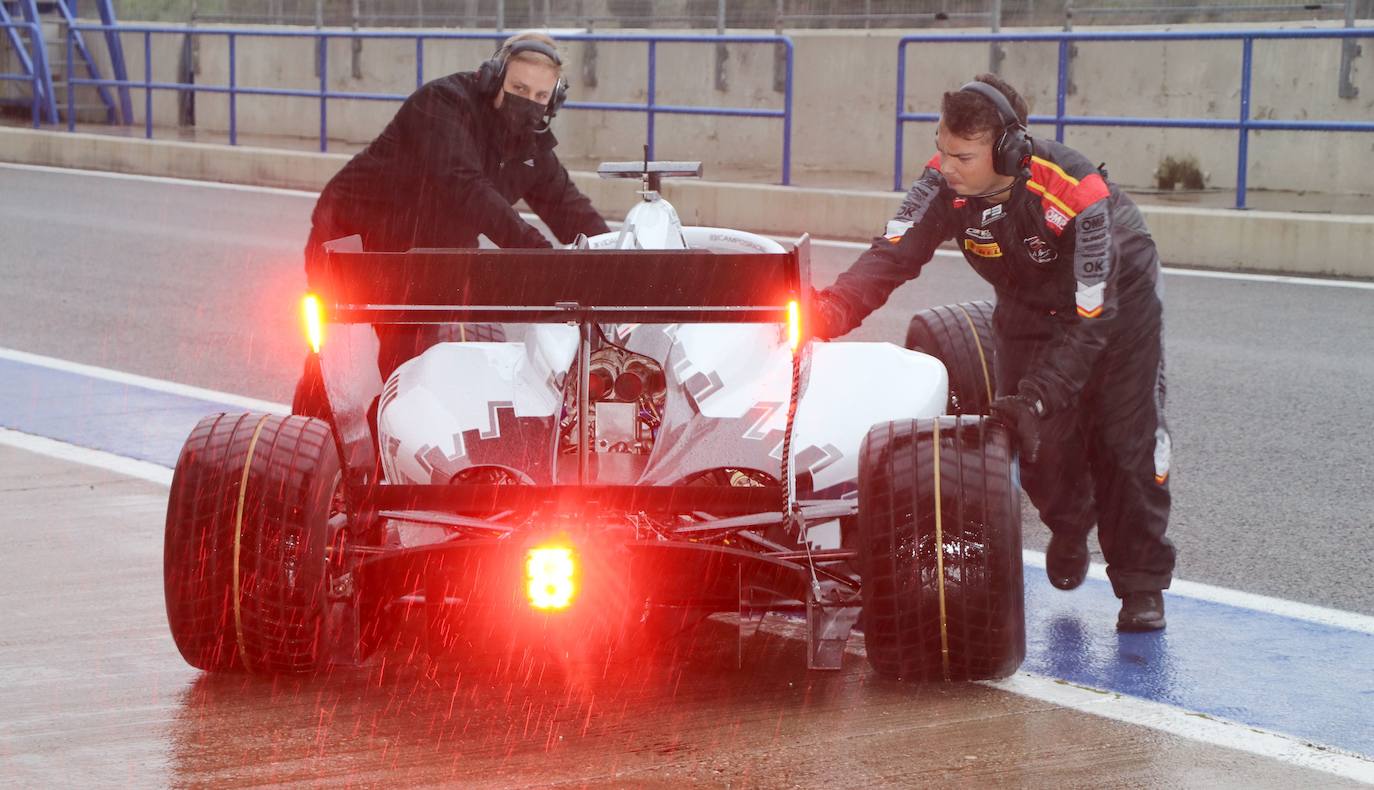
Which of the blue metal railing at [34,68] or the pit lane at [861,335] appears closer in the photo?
the pit lane at [861,335]

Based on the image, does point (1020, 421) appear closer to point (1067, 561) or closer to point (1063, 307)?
point (1063, 307)

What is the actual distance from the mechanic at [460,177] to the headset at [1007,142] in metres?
1.40

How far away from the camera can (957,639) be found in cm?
505

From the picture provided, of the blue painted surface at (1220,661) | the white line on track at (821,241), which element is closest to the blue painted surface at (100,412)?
the blue painted surface at (1220,661)

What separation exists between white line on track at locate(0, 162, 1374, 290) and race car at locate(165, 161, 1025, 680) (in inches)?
347

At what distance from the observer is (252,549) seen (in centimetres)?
506

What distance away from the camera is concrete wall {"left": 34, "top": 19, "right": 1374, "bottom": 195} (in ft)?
55.6

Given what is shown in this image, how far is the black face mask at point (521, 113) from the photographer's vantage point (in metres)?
6.88

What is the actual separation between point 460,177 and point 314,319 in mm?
2016

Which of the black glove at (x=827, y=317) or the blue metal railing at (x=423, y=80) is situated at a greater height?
the blue metal railing at (x=423, y=80)

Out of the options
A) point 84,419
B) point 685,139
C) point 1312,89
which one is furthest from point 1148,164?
point 84,419

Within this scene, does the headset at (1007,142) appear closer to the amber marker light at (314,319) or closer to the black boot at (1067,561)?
the black boot at (1067,561)

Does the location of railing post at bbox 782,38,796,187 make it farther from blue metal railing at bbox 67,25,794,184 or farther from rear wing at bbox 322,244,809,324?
rear wing at bbox 322,244,809,324

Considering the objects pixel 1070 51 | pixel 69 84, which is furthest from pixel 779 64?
pixel 69 84
